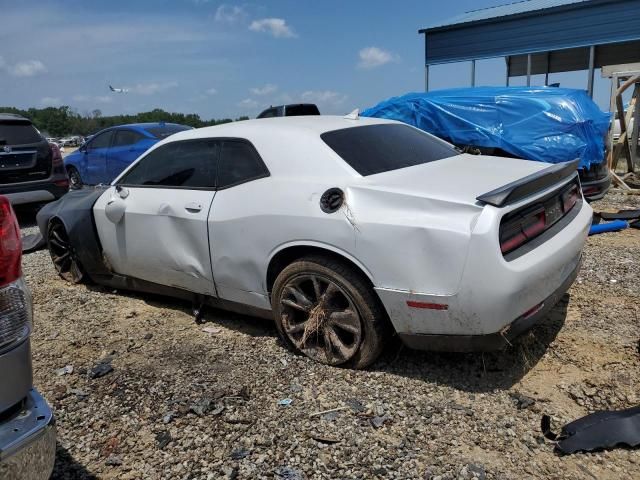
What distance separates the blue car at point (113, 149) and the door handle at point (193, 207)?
6.69 meters

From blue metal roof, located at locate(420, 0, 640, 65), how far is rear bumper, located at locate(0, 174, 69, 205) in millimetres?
13948

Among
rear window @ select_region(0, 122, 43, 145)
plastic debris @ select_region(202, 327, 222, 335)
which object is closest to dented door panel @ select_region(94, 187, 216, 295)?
plastic debris @ select_region(202, 327, 222, 335)

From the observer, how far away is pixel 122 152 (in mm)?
10320

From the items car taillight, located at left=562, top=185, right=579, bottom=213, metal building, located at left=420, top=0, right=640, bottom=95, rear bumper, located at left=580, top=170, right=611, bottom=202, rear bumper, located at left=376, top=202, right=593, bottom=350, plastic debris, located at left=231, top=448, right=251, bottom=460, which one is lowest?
plastic debris, located at left=231, top=448, right=251, bottom=460

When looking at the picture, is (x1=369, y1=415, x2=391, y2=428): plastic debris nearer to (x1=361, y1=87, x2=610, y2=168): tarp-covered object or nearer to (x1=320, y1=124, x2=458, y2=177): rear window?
(x1=320, y1=124, x2=458, y2=177): rear window

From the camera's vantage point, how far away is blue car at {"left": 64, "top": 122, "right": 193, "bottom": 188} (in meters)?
10.1

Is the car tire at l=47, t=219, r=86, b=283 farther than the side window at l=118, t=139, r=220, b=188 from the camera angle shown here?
Yes

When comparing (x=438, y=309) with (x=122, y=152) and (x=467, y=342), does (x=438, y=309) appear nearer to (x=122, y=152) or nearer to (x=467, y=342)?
(x=467, y=342)

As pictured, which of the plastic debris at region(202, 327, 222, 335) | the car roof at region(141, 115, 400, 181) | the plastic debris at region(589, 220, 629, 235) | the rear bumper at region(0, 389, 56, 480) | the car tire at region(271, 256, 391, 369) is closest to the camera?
the rear bumper at region(0, 389, 56, 480)

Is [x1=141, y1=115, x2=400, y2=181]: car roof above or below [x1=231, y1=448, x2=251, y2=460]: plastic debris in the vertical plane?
above

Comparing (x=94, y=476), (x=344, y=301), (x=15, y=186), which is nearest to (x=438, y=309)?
(x=344, y=301)

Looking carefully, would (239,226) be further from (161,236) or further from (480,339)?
(480,339)

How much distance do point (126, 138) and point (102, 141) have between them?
0.92 m

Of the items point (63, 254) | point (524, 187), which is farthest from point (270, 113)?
point (524, 187)
